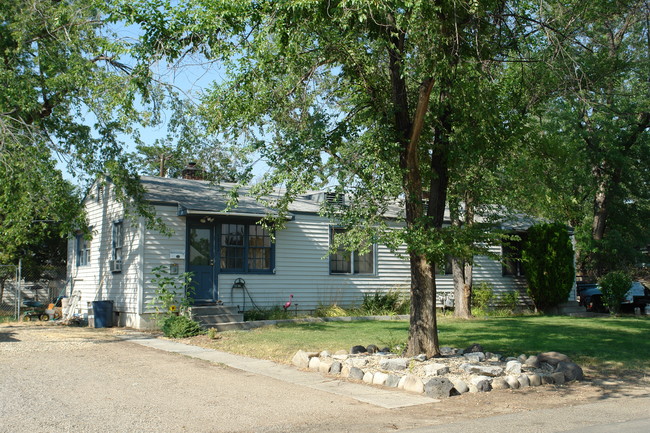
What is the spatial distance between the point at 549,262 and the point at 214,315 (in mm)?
12354

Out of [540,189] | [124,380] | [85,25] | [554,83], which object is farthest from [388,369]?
[85,25]

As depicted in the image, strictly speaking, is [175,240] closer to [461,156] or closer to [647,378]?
[461,156]

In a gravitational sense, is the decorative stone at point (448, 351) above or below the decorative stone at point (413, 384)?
above

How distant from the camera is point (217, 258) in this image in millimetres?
17016

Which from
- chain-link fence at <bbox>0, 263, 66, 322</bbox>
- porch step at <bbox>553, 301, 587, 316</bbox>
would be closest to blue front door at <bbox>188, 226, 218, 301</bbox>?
chain-link fence at <bbox>0, 263, 66, 322</bbox>

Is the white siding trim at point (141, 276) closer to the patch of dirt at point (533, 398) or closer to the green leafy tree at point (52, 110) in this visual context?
the green leafy tree at point (52, 110)

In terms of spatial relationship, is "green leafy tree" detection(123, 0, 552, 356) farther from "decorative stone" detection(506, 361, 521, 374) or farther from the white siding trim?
the white siding trim

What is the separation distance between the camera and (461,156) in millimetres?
10195

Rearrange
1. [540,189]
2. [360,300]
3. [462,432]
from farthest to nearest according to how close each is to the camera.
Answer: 1. [360,300]
2. [540,189]
3. [462,432]

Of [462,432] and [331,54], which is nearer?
[462,432]

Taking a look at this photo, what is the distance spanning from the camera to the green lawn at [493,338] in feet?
36.8

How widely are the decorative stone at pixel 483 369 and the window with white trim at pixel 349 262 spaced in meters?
9.89

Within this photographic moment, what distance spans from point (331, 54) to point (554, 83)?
5.10m

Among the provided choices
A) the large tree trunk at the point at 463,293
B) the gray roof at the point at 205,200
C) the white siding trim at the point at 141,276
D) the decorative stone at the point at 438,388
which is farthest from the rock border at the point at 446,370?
the large tree trunk at the point at 463,293
